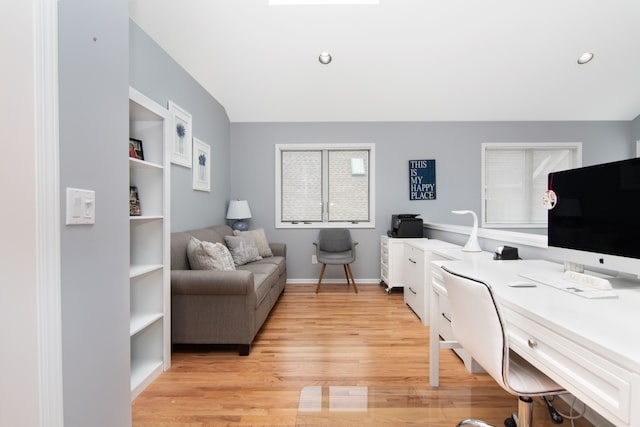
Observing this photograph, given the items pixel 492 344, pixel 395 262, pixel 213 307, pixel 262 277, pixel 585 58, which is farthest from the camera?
pixel 395 262

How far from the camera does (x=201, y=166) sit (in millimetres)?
3299

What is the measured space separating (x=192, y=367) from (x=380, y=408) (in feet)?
4.29

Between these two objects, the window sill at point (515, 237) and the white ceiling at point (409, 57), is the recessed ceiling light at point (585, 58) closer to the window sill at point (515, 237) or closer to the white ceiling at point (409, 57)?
the white ceiling at point (409, 57)

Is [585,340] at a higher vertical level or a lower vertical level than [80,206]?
lower

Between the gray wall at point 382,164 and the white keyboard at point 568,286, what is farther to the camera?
the gray wall at point 382,164

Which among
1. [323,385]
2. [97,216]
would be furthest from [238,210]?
[97,216]

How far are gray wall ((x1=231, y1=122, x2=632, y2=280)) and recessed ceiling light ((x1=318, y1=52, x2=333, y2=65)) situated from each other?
109 cm

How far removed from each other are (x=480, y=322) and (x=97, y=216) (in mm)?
1386

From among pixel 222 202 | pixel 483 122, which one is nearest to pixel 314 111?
pixel 222 202

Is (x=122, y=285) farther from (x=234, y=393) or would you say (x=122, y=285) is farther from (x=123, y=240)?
(x=234, y=393)

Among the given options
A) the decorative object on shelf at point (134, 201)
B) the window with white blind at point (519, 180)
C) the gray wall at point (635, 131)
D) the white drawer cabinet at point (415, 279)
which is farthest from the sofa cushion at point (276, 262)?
the gray wall at point (635, 131)

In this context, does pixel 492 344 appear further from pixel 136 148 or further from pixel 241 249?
pixel 241 249

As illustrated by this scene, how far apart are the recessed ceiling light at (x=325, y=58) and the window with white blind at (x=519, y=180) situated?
2.80 meters

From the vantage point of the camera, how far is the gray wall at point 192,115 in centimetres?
221
